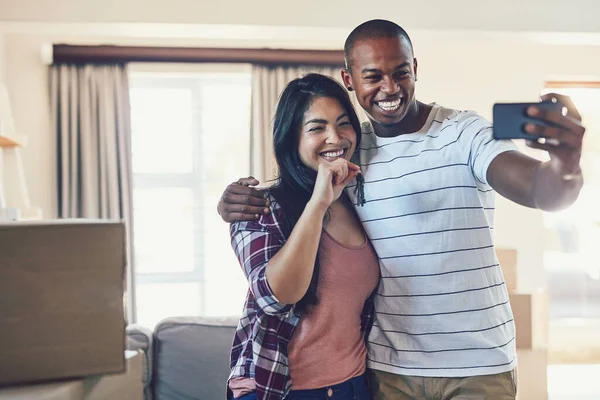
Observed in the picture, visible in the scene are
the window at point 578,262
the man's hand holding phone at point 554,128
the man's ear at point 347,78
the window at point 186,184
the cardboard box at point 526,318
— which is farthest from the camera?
the window at point 578,262

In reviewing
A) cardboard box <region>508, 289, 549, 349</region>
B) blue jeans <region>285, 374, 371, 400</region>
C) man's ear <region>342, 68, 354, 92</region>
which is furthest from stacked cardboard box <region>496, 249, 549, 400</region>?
man's ear <region>342, 68, 354, 92</region>

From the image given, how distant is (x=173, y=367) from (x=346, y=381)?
1.27m

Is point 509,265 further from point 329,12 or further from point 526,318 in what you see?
point 329,12

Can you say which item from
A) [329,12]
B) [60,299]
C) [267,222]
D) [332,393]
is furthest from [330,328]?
[329,12]

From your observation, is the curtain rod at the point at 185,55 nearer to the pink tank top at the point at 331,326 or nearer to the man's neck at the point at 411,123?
the man's neck at the point at 411,123

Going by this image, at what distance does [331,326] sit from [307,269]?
0.17 meters

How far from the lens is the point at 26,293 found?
0.99m

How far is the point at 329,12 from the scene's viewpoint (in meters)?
2.37

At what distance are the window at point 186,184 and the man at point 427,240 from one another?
7.48ft

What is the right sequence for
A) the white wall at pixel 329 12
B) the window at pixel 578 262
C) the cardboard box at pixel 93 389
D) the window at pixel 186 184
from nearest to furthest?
the cardboard box at pixel 93 389, the white wall at pixel 329 12, the window at pixel 186 184, the window at pixel 578 262

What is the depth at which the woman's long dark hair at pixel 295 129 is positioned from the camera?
1146 millimetres

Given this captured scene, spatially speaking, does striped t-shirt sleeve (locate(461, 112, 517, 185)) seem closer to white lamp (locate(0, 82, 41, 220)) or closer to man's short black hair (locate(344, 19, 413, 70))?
man's short black hair (locate(344, 19, 413, 70))

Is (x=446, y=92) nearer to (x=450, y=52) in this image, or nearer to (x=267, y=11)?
(x=450, y=52)

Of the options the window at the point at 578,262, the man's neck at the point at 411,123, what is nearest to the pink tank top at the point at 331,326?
the man's neck at the point at 411,123
